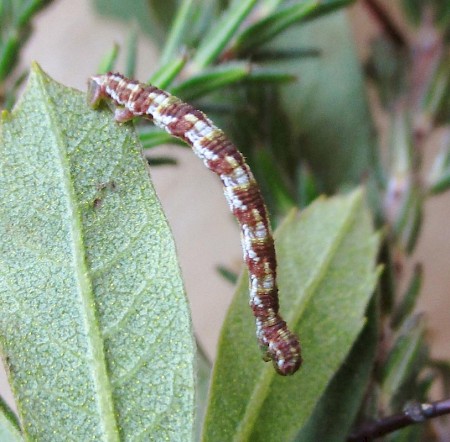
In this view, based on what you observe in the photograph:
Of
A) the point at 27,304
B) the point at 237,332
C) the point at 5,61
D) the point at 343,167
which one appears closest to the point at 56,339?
the point at 27,304

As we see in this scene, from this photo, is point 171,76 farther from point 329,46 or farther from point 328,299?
point 329,46

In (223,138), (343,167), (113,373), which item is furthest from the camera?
(343,167)

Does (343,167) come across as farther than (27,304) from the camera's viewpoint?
Yes

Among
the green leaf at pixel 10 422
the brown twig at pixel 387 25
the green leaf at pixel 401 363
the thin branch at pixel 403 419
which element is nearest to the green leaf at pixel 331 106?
the brown twig at pixel 387 25

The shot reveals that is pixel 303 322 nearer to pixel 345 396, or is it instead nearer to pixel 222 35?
pixel 345 396

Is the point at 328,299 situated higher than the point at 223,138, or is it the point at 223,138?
the point at 223,138

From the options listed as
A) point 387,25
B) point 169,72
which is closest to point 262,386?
point 169,72

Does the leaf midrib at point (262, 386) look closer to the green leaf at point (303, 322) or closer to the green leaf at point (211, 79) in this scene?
the green leaf at point (303, 322)
